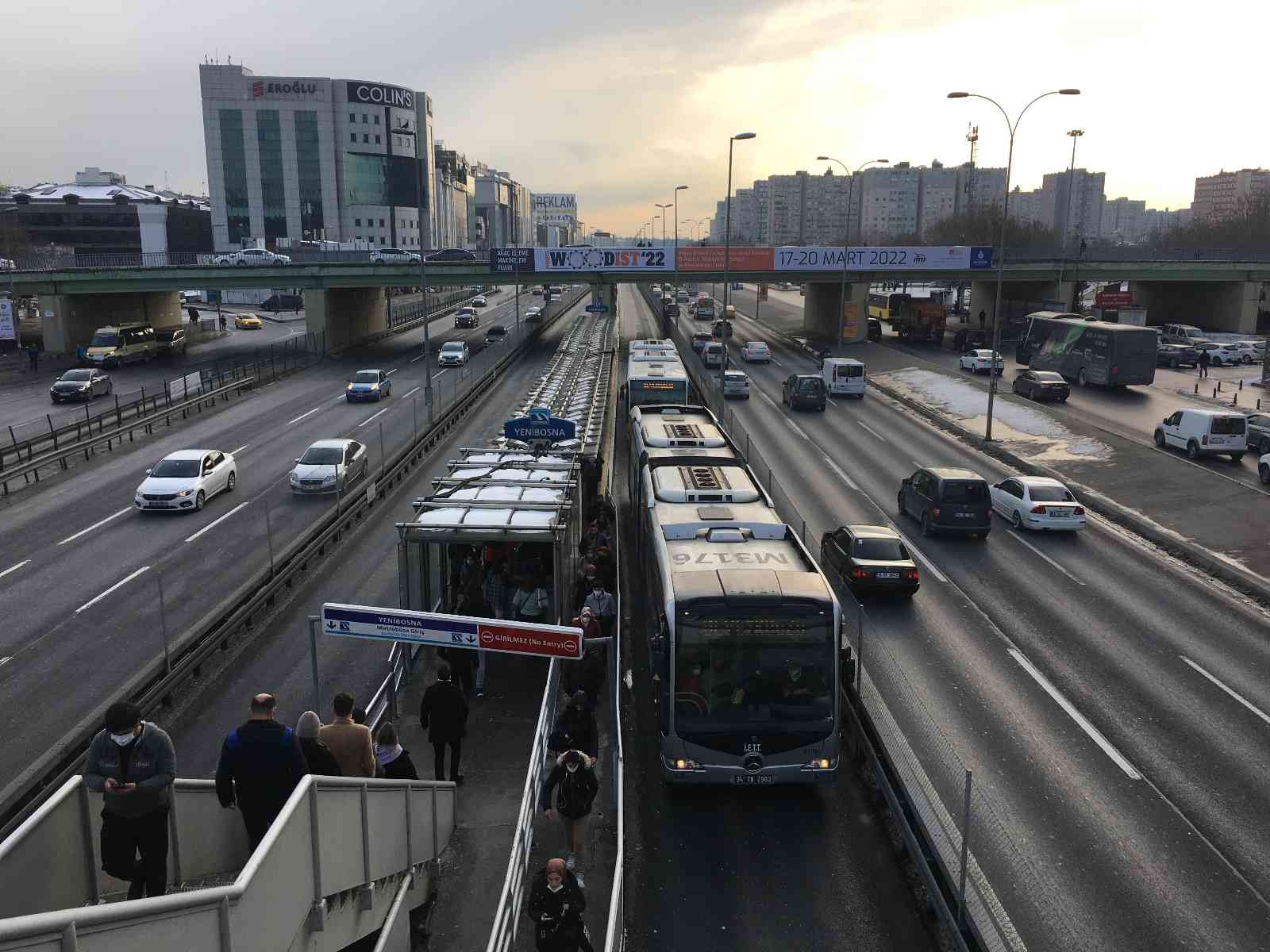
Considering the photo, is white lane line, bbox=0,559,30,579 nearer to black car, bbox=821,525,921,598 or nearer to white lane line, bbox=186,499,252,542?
white lane line, bbox=186,499,252,542

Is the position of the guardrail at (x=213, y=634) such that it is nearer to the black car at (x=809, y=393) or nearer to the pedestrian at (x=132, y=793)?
the pedestrian at (x=132, y=793)

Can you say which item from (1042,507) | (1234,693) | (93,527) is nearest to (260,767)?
(1234,693)

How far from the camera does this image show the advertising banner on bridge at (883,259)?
67.6 m

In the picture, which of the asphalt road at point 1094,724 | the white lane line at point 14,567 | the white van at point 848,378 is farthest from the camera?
the white van at point 848,378

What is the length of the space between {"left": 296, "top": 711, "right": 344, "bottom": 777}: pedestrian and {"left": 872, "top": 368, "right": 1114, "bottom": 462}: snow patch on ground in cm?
3137

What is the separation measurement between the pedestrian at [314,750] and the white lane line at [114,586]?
46.0ft

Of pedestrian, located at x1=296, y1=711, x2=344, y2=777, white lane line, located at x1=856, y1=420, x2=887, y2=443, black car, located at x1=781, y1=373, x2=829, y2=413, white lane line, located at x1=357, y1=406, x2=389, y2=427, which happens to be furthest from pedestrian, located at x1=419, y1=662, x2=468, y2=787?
black car, located at x1=781, y1=373, x2=829, y2=413

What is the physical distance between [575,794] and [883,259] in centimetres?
6373

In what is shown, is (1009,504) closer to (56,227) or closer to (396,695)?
(396,695)

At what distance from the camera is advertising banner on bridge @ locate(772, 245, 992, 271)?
6762 cm

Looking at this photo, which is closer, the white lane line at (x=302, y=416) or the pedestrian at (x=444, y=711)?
the pedestrian at (x=444, y=711)

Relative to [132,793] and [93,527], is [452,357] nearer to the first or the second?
[93,527]

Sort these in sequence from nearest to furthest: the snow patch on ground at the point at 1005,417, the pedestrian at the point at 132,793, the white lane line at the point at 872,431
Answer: the pedestrian at the point at 132,793 < the snow patch on ground at the point at 1005,417 < the white lane line at the point at 872,431

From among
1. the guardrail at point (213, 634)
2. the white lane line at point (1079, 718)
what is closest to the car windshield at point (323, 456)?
the guardrail at point (213, 634)
